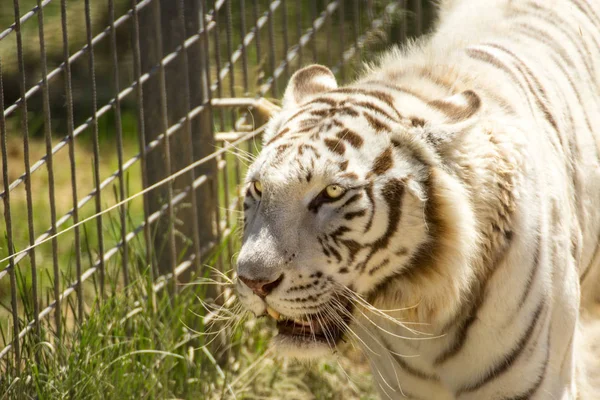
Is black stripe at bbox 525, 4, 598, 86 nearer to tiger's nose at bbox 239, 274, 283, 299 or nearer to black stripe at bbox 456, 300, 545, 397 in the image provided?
black stripe at bbox 456, 300, 545, 397

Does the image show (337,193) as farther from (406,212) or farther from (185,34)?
(185,34)

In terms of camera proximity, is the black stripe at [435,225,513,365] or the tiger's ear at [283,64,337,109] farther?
the tiger's ear at [283,64,337,109]

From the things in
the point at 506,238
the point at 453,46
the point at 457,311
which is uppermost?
the point at 453,46

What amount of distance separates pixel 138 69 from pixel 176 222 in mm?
619

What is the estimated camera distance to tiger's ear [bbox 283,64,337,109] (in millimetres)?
2395

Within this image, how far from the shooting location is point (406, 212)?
2.03 metres

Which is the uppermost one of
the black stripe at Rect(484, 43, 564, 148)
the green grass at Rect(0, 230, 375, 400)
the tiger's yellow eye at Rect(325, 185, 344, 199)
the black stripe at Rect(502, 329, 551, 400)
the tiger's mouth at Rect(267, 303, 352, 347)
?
the black stripe at Rect(484, 43, 564, 148)

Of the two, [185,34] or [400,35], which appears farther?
[400,35]

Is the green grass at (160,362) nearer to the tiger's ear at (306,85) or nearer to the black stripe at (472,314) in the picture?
the black stripe at (472,314)

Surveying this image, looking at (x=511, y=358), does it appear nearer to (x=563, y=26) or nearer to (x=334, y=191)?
(x=334, y=191)

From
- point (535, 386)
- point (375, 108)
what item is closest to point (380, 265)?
point (375, 108)

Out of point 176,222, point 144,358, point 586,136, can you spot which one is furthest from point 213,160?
point 586,136

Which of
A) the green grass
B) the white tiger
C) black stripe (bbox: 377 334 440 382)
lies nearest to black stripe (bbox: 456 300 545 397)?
Result: the white tiger

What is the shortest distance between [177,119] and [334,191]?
1.33 meters
